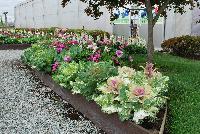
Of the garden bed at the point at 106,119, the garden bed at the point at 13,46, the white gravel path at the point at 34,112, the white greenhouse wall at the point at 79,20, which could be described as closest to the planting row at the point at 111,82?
the garden bed at the point at 106,119

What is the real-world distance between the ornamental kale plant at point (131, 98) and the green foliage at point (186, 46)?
1145cm

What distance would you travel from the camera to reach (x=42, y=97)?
30.0 ft

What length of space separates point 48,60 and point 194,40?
8.97 meters

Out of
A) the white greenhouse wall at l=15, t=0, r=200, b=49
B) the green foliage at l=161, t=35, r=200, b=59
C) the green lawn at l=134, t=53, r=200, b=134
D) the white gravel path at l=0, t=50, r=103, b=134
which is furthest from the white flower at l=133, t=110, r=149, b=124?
the white greenhouse wall at l=15, t=0, r=200, b=49

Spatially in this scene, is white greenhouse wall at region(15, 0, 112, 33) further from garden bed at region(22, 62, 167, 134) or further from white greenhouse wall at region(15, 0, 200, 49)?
garden bed at region(22, 62, 167, 134)

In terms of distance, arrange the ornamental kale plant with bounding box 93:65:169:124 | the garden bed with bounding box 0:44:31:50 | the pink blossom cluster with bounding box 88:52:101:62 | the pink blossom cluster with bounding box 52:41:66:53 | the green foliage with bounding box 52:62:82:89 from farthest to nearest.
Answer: the garden bed with bounding box 0:44:31:50, the pink blossom cluster with bounding box 52:41:66:53, the pink blossom cluster with bounding box 88:52:101:62, the green foliage with bounding box 52:62:82:89, the ornamental kale plant with bounding box 93:65:169:124

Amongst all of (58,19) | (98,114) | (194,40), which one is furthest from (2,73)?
(58,19)

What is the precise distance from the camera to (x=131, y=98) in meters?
6.00

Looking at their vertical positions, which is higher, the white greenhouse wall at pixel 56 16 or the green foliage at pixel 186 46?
the white greenhouse wall at pixel 56 16

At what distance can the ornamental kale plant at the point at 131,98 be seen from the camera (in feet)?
19.4

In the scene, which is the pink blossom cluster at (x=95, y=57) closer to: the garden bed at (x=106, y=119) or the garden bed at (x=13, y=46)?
the garden bed at (x=106, y=119)

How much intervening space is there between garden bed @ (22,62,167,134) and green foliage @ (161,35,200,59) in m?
10.2

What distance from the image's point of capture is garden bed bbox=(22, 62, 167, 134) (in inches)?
226

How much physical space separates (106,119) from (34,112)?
70.9 inches
